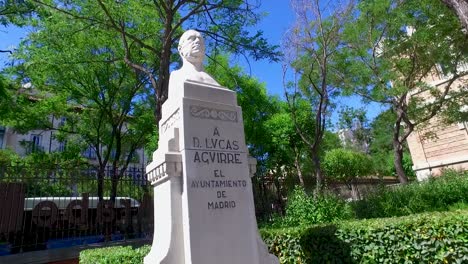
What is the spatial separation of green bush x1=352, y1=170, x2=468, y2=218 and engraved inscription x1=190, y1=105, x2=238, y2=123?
8078 mm

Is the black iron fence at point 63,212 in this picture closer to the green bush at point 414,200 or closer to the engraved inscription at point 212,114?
the engraved inscription at point 212,114

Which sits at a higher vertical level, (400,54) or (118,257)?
(400,54)

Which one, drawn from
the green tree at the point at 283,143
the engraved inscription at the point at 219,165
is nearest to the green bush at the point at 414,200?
the green tree at the point at 283,143

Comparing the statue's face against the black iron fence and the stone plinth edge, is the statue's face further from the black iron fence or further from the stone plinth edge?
the black iron fence

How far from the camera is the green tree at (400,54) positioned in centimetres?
1593

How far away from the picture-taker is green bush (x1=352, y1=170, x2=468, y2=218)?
1109 centimetres

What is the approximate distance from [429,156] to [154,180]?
26.9m

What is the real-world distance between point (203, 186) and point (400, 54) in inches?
687

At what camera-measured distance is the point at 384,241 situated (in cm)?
556

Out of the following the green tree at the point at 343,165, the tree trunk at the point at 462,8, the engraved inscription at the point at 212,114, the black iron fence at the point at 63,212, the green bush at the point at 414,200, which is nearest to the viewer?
the engraved inscription at the point at 212,114

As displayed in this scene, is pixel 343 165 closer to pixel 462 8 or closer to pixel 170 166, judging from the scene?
pixel 462 8

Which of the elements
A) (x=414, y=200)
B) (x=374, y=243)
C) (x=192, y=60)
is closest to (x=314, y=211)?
(x=414, y=200)

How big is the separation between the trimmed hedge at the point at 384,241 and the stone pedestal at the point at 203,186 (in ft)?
5.03

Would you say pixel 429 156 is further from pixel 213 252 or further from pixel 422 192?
pixel 213 252
